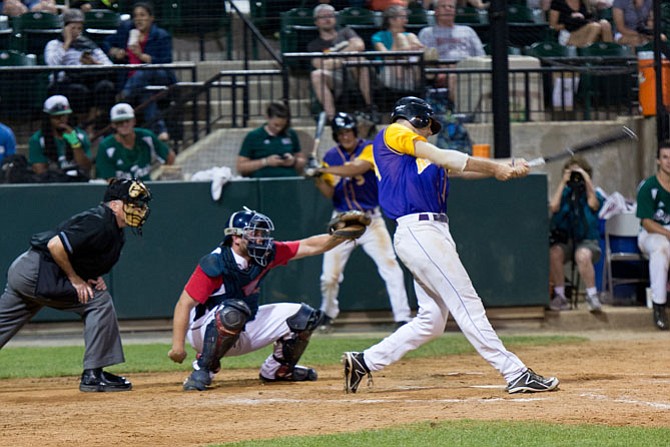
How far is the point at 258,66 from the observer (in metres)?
14.1

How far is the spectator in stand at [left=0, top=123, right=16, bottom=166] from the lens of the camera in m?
12.4

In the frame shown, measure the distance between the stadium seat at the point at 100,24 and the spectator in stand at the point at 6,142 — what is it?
5.45 feet

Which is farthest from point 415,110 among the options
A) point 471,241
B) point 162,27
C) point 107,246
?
point 162,27

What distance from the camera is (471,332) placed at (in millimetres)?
7152

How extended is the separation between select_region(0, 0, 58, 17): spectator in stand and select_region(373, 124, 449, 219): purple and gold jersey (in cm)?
729

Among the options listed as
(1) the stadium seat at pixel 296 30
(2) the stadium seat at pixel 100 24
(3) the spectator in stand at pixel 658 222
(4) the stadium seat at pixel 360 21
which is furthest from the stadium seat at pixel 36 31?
(3) the spectator in stand at pixel 658 222

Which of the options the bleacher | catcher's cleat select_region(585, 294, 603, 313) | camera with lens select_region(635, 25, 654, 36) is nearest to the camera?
catcher's cleat select_region(585, 294, 603, 313)

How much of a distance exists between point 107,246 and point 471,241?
16.4ft

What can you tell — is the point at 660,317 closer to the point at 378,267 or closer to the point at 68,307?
the point at 378,267

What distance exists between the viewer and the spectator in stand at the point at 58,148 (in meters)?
12.3

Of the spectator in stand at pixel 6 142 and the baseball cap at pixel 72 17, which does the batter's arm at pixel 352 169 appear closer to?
the spectator in stand at pixel 6 142

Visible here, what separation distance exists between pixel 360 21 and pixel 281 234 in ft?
11.3

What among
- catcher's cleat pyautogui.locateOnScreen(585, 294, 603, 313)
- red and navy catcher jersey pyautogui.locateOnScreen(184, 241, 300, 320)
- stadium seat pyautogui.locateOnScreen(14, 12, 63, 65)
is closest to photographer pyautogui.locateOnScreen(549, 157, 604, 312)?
catcher's cleat pyautogui.locateOnScreen(585, 294, 603, 313)

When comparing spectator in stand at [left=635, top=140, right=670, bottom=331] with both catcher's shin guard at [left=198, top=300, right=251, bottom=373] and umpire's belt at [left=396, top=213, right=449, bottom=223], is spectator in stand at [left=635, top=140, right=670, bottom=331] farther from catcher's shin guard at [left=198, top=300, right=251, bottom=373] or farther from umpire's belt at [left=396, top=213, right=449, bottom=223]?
catcher's shin guard at [left=198, top=300, right=251, bottom=373]
